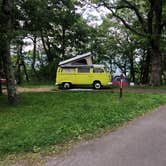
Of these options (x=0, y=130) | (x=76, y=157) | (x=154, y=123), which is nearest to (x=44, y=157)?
(x=76, y=157)

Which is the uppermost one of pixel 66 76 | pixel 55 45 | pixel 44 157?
pixel 55 45

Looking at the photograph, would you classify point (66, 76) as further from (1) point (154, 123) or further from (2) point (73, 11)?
(1) point (154, 123)

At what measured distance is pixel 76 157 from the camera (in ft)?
21.3

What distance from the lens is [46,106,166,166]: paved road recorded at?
6164mm

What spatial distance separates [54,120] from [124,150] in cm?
325

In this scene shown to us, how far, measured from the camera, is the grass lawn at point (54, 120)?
760cm

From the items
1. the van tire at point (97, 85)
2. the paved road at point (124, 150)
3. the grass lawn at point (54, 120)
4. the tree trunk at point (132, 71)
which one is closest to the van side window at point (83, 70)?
the van tire at point (97, 85)

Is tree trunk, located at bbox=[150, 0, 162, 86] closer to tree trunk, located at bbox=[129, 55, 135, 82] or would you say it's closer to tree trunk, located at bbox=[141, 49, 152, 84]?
tree trunk, located at bbox=[141, 49, 152, 84]

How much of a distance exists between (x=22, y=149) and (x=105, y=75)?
17260mm

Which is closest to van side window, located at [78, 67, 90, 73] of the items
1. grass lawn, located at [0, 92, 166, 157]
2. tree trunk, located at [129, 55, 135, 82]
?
grass lawn, located at [0, 92, 166, 157]

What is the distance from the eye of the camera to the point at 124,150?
690cm

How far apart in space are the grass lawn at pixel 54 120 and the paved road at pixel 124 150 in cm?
72

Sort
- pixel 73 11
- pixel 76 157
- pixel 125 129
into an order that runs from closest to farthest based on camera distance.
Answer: pixel 76 157
pixel 125 129
pixel 73 11

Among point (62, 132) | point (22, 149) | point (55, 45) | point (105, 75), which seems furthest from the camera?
point (55, 45)
